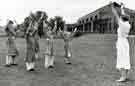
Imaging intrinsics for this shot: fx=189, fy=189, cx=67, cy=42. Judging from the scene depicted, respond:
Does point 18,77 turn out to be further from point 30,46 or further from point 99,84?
point 99,84

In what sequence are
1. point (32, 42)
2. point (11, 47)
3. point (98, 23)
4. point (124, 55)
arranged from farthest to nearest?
point (98, 23) < point (11, 47) < point (32, 42) < point (124, 55)

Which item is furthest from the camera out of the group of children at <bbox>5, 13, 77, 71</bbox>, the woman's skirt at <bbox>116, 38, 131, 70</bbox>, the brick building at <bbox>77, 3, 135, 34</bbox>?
the brick building at <bbox>77, 3, 135, 34</bbox>

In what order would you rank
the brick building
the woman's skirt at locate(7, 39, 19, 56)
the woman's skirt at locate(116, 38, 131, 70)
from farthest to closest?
1. the brick building
2. the woman's skirt at locate(7, 39, 19, 56)
3. the woman's skirt at locate(116, 38, 131, 70)

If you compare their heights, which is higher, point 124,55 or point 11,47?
point 11,47

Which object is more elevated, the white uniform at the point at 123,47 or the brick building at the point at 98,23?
the brick building at the point at 98,23

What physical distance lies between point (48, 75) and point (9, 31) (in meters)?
3.03

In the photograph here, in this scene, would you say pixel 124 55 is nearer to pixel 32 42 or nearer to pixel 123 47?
pixel 123 47

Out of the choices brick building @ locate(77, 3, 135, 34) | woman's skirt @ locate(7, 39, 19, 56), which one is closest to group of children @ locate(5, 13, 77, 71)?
woman's skirt @ locate(7, 39, 19, 56)

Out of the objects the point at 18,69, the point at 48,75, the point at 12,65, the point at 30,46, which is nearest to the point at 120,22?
the point at 48,75

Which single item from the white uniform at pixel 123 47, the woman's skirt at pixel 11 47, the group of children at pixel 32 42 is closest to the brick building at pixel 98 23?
the group of children at pixel 32 42

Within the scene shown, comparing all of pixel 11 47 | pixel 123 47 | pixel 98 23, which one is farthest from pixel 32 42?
pixel 98 23

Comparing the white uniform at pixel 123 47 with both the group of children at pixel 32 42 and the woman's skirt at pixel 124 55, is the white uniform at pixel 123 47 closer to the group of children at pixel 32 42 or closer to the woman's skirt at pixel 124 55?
the woman's skirt at pixel 124 55

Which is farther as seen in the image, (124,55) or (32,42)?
(32,42)

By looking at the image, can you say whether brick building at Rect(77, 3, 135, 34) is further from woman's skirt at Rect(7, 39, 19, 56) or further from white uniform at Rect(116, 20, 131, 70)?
white uniform at Rect(116, 20, 131, 70)
